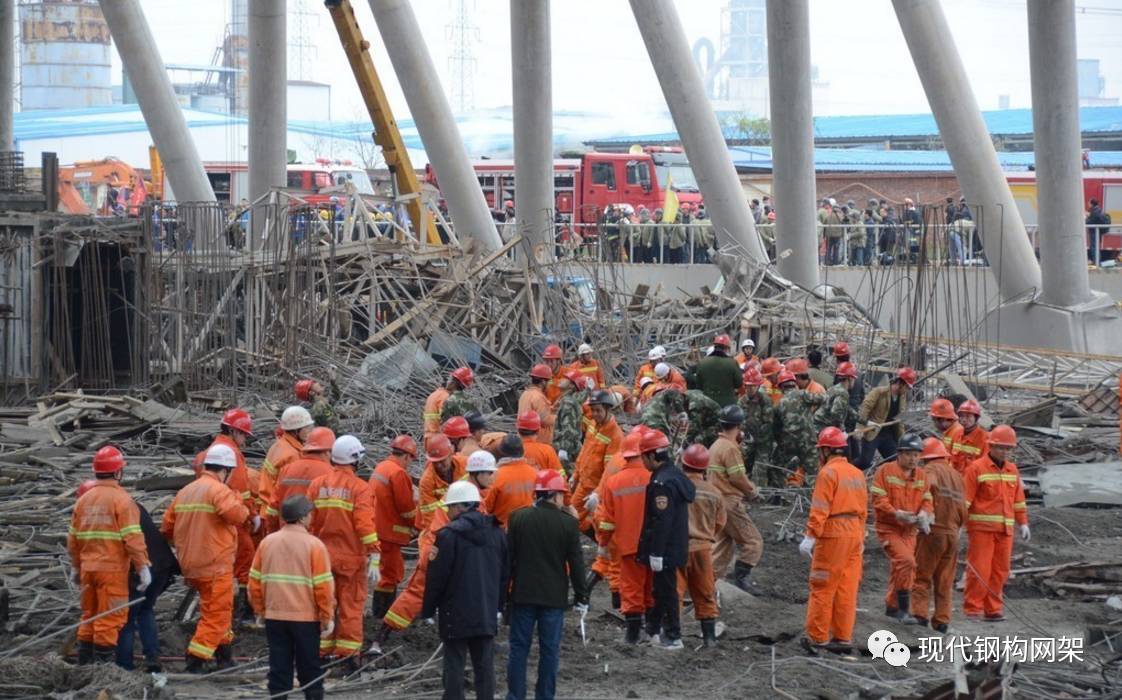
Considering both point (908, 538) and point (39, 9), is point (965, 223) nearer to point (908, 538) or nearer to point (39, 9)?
point (908, 538)

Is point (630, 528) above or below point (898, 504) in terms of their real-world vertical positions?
below

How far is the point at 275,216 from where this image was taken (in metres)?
22.9

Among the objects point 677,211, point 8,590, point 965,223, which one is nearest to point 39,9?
point 677,211

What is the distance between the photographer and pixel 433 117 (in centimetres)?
3111

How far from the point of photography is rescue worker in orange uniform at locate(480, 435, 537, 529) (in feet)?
38.7

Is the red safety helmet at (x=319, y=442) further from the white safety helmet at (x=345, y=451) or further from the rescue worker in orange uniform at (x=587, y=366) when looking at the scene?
the rescue worker in orange uniform at (x=587, y=366)

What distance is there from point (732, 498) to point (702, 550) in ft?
4.83

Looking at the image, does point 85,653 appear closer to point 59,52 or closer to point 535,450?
point 535,450

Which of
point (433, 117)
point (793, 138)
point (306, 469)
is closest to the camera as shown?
point (306, 469)

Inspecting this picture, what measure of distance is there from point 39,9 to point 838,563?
112m

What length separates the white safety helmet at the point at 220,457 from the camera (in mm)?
11203

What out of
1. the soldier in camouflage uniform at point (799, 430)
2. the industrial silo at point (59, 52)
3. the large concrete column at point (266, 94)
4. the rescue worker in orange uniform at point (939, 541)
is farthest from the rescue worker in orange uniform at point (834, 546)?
the industrial silo at point (59, 52)

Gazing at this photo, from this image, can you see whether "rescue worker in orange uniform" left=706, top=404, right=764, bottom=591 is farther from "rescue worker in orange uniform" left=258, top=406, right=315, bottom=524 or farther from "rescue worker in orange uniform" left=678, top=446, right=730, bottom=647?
"rescue worker in orange uniform" left=258, top=406, right=315, bottom=524

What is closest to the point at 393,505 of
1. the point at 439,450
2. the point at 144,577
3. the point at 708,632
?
the point at 439,450
